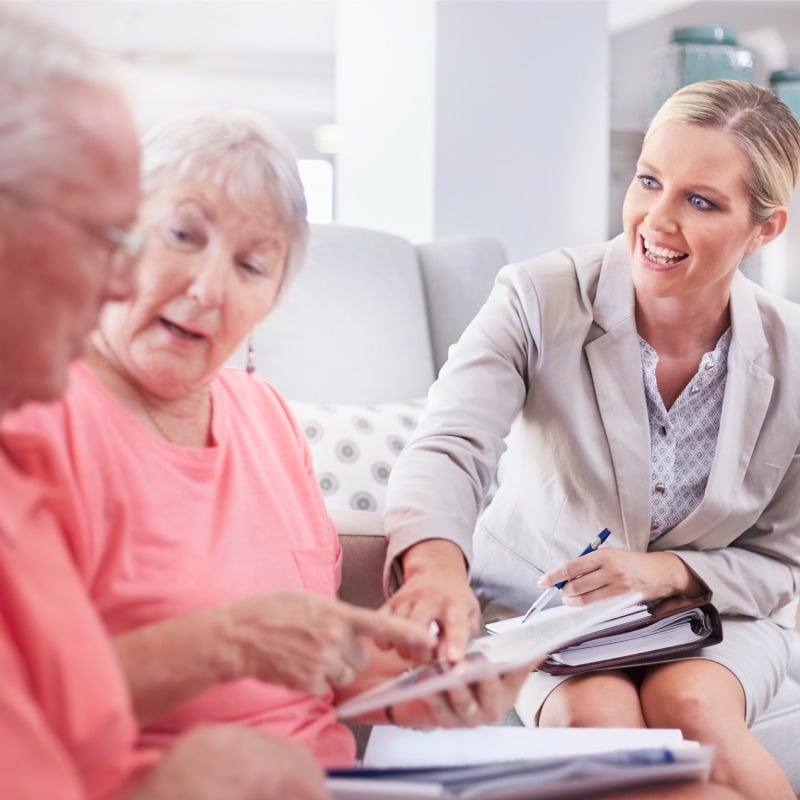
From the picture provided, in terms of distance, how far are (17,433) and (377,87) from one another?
2.74 meters

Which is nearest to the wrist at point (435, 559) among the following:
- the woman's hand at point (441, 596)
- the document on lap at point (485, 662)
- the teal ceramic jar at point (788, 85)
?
the woman's hand at point (441, 596)

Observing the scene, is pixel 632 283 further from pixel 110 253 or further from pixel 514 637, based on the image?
pixel 110 253

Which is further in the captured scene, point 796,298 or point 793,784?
point 796,298

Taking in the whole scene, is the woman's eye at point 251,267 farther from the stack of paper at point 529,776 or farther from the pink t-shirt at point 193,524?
the stack of paper at point 529,776

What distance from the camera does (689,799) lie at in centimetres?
104

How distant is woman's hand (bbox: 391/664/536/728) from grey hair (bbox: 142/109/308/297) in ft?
1.68

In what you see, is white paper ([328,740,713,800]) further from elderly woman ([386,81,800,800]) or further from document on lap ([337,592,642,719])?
elderly woman ([386,81,800,800])

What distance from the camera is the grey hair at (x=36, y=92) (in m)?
0.74

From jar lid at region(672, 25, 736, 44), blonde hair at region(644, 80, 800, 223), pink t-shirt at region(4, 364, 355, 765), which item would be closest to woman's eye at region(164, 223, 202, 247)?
pink t-shirt at region(4, 364, 355, 765)

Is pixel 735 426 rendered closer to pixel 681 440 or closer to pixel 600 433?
pixel 681 440

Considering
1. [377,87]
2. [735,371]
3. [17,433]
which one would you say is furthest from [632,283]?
[377,87]

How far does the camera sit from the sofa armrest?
1.53m

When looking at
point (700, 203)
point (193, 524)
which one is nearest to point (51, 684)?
point (193, 524)

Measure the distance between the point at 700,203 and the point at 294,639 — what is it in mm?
1102
